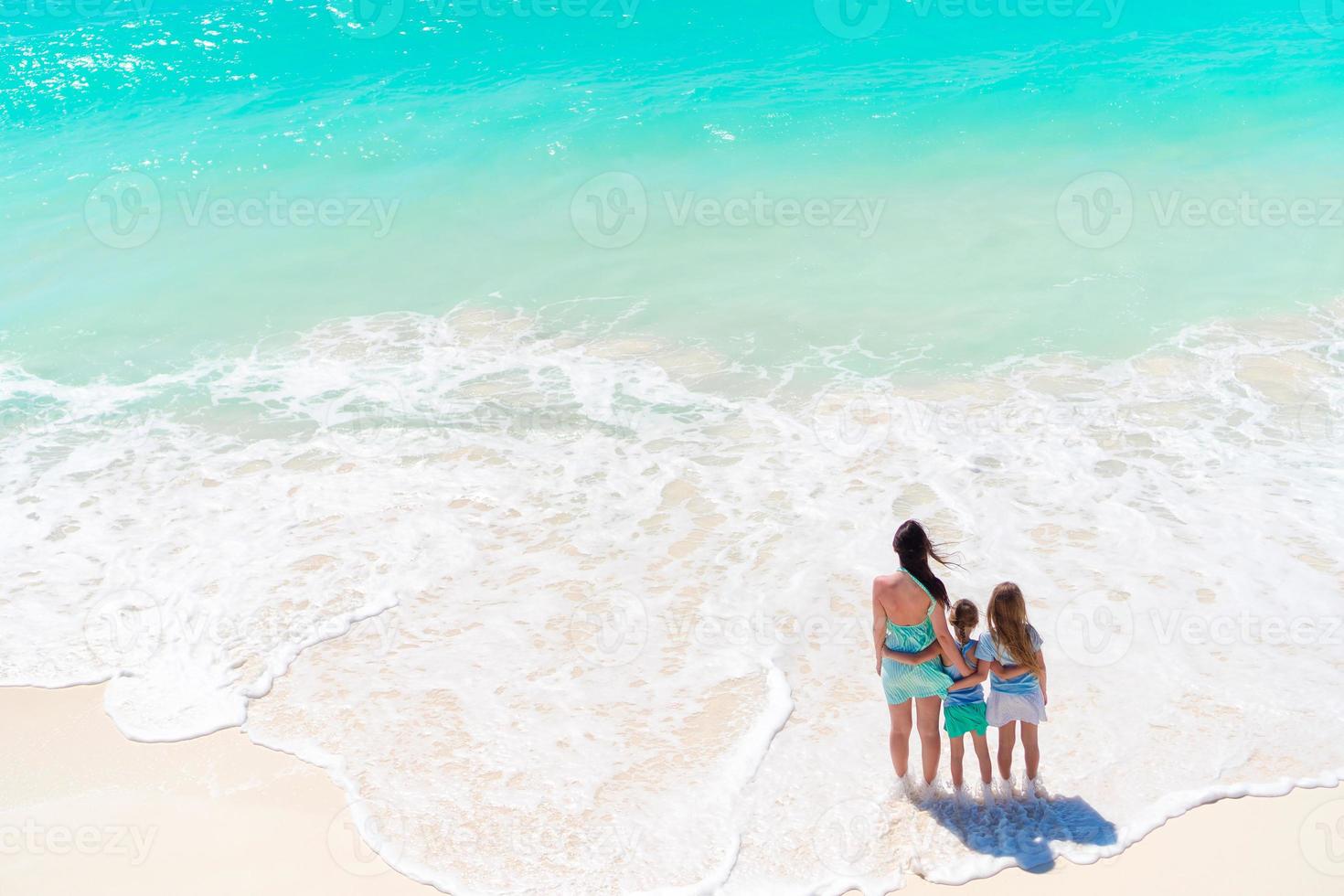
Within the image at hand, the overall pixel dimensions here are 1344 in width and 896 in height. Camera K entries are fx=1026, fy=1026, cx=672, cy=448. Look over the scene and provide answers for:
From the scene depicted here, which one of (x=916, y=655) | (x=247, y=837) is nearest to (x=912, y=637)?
(x=916, y=655)

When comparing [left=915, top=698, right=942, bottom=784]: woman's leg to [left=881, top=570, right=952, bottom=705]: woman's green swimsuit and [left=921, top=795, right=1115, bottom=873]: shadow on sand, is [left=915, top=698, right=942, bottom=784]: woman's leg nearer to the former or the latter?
[left=881, top=570, right=952, bottom=705]: woman's green swimsuit

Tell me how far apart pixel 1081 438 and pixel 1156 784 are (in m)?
3.74

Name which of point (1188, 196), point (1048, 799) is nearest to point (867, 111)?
point (1188, 196)

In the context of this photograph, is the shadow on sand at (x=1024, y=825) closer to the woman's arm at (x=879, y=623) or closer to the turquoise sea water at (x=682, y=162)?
the woman's arm at (x=879, y=623)

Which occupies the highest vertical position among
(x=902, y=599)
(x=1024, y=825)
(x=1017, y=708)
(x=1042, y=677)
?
(x=902, y=599)

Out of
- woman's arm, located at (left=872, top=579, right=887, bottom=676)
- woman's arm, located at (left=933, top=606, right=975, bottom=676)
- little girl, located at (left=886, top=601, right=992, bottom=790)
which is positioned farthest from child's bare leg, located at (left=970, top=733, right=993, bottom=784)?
woman's arm, located at (left=872, top=579, right=887, bottom=676)

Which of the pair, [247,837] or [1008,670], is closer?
[1008,670]

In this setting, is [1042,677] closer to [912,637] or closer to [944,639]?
[944,639]

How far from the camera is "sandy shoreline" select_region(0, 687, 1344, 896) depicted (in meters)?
4.61

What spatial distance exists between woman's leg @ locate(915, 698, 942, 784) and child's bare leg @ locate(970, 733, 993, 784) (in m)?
0.18

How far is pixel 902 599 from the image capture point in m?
4.73

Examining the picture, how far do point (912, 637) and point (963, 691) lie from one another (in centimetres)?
38

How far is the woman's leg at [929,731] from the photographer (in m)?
4.91

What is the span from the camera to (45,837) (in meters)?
5.07
